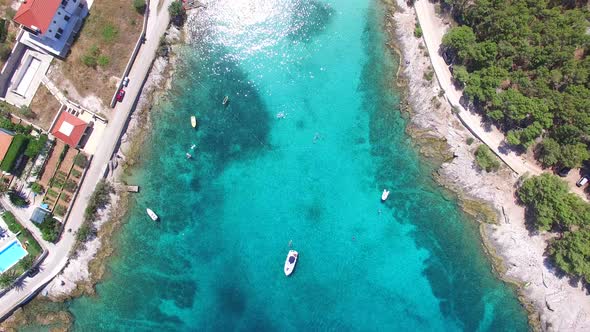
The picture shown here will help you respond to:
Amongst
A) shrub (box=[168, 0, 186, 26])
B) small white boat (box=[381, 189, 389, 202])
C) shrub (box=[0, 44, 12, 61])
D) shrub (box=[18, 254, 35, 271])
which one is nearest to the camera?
shrub (box=[0, 44, 12, 61])

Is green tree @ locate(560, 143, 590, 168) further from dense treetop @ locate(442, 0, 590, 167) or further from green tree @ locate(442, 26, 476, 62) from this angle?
green tree @ locate(442, 26, 476, 62)

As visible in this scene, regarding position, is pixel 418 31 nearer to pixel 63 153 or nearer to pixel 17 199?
pixel 63 153

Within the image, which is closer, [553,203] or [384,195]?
[553,203]

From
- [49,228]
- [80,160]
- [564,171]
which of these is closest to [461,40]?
[564,171]

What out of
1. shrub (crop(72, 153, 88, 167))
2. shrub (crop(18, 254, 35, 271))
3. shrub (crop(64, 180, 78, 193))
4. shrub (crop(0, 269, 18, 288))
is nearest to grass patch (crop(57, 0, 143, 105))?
shrub (crop(72, 153, 88, 167))

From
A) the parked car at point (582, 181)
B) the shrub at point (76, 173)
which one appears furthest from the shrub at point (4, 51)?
the parked car at point (582, 181)
